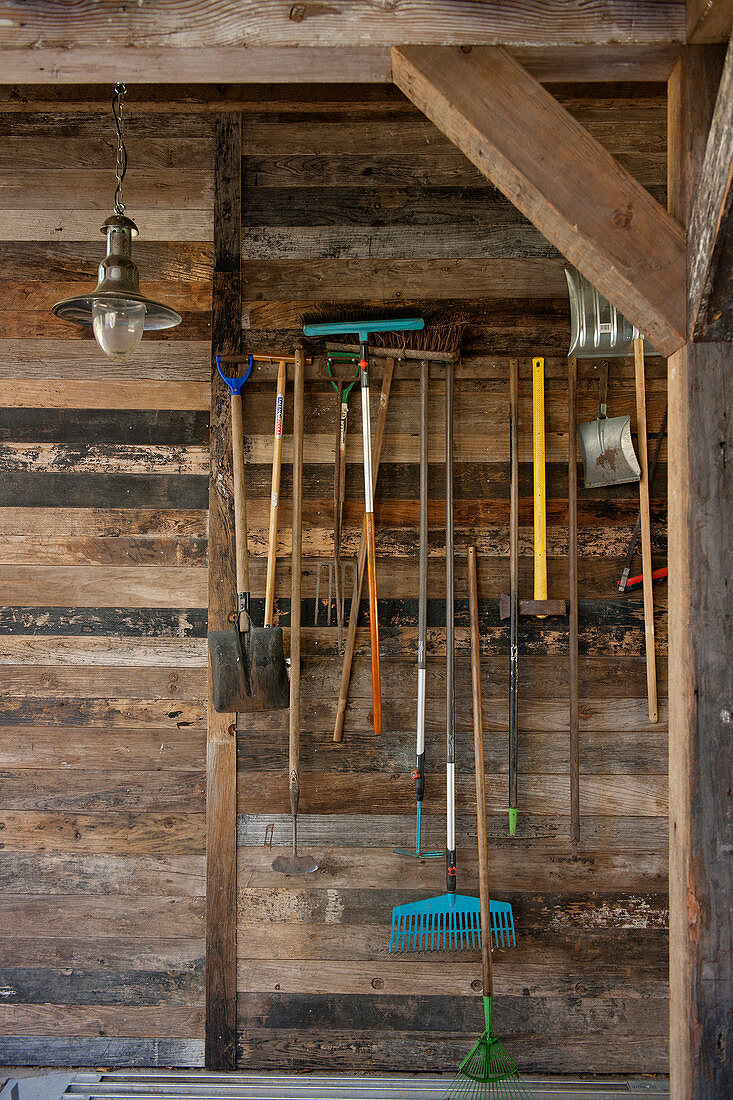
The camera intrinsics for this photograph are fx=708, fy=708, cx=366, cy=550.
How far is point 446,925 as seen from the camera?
7.67 feet

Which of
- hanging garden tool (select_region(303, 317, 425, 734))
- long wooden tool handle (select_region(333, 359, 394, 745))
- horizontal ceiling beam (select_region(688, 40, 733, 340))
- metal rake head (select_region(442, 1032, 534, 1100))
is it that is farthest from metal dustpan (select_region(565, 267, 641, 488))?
metal rake head (select_region(442, 1032, 534, 1100))

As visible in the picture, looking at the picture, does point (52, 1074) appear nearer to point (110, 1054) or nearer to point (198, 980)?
point (110, 1054)

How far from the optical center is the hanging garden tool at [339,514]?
2430 mm

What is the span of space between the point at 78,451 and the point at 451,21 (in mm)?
1805

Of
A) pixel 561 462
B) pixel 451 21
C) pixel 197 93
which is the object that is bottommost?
pixel 561 462

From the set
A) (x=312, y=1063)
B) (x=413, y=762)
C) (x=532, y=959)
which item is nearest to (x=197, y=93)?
(x=413, y=762)

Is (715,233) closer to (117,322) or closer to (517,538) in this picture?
(517,538)

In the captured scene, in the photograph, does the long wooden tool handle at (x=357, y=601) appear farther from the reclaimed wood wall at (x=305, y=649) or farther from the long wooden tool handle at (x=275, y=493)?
the long wooden tool handle at (x=275, y=493)

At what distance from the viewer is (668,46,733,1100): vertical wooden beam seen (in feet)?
4.27

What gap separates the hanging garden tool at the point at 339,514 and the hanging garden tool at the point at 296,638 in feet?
0.29

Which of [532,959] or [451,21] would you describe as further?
[532,959]

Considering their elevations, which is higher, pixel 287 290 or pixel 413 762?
pixel 287 290

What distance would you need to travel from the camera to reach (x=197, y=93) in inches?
97.3

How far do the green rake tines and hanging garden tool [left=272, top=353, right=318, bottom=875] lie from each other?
0.36 meters
